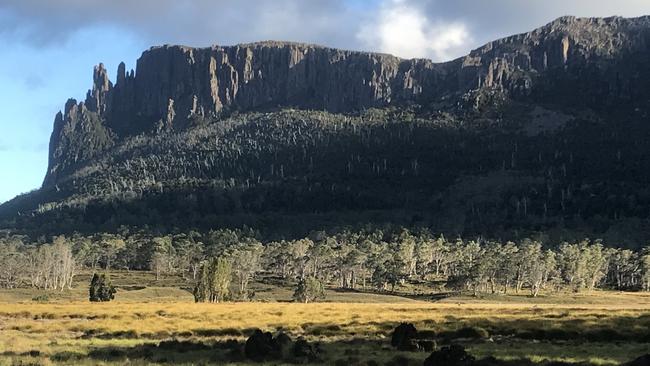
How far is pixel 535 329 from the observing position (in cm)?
3806

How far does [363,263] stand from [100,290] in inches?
2787

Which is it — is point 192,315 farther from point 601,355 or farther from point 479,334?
point 601,355

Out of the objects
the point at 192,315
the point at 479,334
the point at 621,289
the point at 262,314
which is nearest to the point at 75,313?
the point at 192,315

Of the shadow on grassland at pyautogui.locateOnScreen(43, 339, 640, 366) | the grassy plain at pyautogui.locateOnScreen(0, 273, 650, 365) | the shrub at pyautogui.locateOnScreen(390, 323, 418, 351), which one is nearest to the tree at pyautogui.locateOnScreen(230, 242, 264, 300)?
the grassy plain at pyautogui.locateOnScreen(0, 273, 650, 365)

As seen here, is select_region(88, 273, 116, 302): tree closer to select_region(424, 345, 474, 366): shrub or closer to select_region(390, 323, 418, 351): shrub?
select_region(390, 323, 418, 351): shrub

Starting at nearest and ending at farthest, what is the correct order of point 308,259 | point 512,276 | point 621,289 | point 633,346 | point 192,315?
point 633,346 → point 192,315 → point 512,276 → point 621,289 → point 308,259

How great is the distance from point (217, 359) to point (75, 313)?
29.0 metres

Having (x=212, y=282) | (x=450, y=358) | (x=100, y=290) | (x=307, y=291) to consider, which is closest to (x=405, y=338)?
(x=450, y=358)

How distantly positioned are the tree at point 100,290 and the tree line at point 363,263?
19276 mm

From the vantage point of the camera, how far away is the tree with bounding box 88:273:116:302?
87.2 metres

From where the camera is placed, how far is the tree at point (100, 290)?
286 feet

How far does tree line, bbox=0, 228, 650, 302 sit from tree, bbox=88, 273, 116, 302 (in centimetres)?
1928

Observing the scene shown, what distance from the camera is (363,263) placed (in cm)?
14675

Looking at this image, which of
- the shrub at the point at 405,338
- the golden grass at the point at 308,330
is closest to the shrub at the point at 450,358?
the golden grass at the point at 308,330
